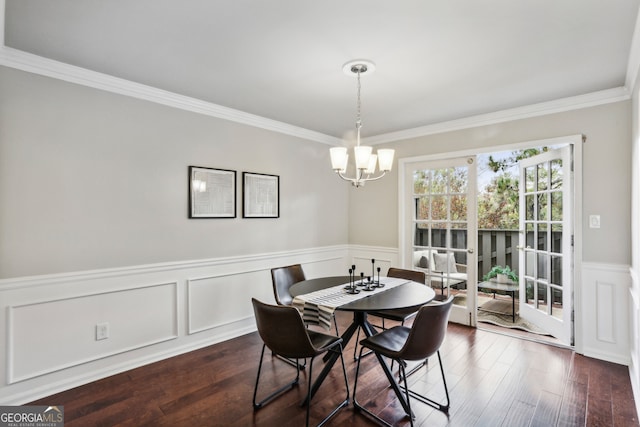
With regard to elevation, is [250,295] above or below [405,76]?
below

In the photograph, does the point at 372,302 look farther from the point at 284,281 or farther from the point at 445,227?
the point at 445,227

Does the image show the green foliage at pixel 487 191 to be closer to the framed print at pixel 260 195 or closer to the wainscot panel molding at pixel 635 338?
the wainscot panel molding at pixel 635 338

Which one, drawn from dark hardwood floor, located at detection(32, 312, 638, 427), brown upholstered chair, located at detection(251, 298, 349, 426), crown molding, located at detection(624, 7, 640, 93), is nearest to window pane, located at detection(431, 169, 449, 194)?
crown molding, located at detection(624, 7, 640, 93)

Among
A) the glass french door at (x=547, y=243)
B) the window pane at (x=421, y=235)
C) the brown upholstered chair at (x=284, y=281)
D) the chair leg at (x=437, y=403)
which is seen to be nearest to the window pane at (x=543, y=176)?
the glass french door at (x=547, y=243)

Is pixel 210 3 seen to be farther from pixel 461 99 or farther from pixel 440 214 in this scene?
pixel 440 214

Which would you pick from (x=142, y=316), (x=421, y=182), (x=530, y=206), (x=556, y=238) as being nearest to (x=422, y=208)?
(x=421, y=182)

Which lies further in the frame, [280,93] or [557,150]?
[557,150]

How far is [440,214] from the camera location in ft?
13.4

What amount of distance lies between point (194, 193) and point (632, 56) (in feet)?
11.7

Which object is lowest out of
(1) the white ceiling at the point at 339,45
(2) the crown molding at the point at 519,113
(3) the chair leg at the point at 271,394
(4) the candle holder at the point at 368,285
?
(3) the chair leg at the point at 271,394

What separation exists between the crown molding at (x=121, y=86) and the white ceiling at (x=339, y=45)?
0.22ft

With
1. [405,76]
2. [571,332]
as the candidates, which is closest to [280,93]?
[405,76]

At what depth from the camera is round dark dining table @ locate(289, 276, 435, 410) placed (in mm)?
2174

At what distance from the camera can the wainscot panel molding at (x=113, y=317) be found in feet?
7.59
